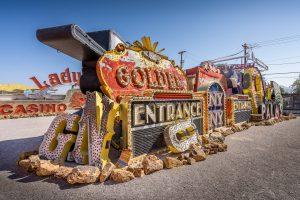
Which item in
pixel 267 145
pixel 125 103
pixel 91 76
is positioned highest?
pixel 91 76

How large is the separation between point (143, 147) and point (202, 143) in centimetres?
265

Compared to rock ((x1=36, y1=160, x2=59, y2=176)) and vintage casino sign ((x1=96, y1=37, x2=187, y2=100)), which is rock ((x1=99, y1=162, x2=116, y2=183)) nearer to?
rock ((x1=36, y1=160, x2=59, y2=176))

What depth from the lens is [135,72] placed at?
757 cm

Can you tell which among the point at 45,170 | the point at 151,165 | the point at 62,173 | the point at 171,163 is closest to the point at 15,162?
the point at 45,170

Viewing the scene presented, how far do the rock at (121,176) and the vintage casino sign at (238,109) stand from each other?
29.6 ft

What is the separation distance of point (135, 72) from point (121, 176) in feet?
13.0

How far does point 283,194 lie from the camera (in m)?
3.88

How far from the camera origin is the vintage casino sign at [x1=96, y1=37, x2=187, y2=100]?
6.49m

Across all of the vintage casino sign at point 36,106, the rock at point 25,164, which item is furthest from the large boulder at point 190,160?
the vintage casino sign at point 36,106

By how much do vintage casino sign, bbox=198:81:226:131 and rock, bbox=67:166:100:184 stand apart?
607 cm

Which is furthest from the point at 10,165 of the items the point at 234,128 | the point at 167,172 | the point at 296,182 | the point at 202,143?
the point at 234,128

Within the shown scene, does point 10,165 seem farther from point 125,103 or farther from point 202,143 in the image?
point 202,143

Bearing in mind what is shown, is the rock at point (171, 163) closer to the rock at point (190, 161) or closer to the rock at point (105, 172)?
the rock at point (190, 161)

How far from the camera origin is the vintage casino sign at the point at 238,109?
12.6 metres
